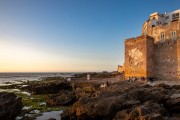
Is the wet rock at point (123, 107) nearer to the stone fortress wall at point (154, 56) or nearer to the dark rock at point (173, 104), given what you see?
the dark rock at point (173, 104)

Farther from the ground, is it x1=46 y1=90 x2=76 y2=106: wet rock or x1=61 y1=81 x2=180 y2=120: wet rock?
x1=61 y1=81 x2=180 y2=120: wet rock

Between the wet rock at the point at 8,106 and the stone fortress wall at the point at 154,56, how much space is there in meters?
23.6

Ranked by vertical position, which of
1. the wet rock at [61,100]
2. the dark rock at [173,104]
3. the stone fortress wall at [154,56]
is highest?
the stone fortress wall at [154,56]

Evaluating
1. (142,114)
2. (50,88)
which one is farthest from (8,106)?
(50,88)

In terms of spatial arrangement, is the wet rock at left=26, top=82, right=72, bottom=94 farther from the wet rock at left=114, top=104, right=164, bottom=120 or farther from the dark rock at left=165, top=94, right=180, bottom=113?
the wet rock at left=114, top=104, right=164, bottom=120

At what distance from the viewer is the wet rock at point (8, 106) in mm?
14828

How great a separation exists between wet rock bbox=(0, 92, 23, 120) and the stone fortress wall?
929 inches

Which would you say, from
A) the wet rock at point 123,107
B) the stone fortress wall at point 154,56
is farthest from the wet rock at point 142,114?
the stone fortress wall at point 154,56

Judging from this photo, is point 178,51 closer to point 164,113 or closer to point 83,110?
point 164,113

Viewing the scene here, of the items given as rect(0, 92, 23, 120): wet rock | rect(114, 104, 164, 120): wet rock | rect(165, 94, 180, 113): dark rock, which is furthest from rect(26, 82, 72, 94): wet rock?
rect(114, 104, 164, 120): wet rock

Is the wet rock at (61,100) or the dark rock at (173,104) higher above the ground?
the dark rock at (173,104)

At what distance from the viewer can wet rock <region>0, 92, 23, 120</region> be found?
14.8 m

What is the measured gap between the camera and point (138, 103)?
1482 cm

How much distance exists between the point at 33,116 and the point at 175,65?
24704 millimetres
